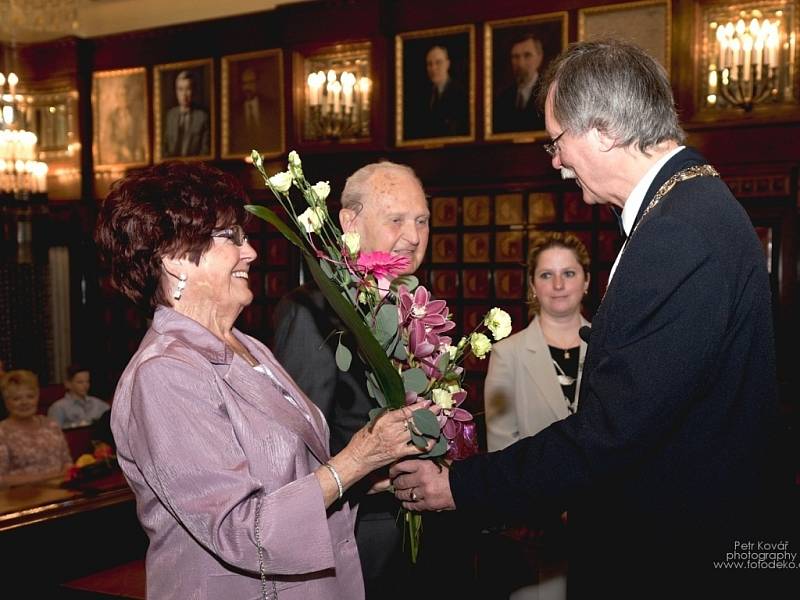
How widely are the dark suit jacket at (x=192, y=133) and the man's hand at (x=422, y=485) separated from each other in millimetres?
9441

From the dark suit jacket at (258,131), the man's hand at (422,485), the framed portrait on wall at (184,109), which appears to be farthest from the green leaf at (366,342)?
the framed portrait on wall at (184,109)

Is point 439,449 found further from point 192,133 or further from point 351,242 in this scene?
point 192,133

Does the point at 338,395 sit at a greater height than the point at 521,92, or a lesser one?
lesser

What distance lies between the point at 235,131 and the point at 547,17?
4264 mm

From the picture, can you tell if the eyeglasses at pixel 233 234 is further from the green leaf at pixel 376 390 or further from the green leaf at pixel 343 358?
the green leaf at pixel 376 390

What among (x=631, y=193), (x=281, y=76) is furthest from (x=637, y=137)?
(x=281, y=76)

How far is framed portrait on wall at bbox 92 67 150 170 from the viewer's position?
12.0 m

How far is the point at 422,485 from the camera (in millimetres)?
2568

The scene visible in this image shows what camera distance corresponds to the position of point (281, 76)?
10.6 m

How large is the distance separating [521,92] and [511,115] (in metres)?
0.26

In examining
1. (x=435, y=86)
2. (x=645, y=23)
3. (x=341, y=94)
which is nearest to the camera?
(x=645, y=23)

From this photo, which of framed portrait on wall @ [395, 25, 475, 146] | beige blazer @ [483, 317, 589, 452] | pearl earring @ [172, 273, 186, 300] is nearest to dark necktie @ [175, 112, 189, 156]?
framed portrait on wall @ [395, 25, 475, 146]

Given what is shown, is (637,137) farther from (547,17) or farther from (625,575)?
(547,17)

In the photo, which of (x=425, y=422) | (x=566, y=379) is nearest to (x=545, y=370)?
(x=566, y=379)
